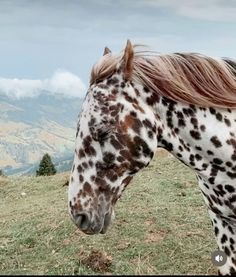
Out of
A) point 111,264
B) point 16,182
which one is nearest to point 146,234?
point 111,264

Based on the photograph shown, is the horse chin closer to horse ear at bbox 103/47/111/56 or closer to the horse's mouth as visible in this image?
the horse's mouth

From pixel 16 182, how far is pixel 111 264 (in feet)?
35.0

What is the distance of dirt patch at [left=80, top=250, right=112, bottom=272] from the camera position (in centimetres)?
775

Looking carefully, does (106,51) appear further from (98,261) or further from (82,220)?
(98,261)

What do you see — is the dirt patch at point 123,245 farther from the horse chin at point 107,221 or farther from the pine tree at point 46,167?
the pine tree at point 46,167

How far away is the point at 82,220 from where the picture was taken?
4688 mm

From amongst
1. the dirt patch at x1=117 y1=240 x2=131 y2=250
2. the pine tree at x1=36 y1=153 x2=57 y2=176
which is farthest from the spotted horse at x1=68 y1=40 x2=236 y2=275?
the pine tree at x1=36 y1=153 x2=57 y2=176

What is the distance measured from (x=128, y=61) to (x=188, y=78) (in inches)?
22.1

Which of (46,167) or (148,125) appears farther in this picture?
(46,167)

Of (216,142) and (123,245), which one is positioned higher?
(216,142)

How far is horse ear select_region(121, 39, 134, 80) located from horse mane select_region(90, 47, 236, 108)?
6 centimetres

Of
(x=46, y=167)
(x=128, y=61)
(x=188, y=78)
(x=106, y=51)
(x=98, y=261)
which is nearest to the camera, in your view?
(x=128, y=61)

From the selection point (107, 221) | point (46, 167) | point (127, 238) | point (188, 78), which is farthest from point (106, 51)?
point (46, 167)

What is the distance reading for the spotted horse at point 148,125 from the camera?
458cm
